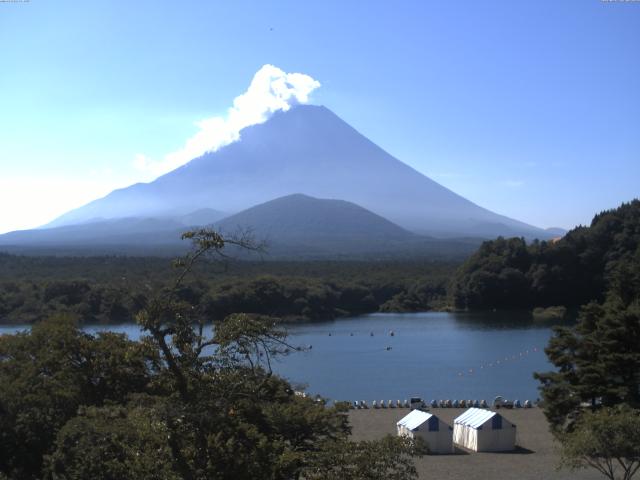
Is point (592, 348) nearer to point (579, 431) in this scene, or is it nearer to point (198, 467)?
point (579, 431)

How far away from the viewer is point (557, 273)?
39156 mm

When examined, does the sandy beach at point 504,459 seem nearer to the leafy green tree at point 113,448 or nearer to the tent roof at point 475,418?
the tent roof at point 475,418

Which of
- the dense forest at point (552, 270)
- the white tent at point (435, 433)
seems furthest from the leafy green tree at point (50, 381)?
the dense forest at point (552, 270)

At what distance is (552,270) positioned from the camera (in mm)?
39188

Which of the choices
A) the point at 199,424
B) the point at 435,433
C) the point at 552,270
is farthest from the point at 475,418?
the point at 552,270

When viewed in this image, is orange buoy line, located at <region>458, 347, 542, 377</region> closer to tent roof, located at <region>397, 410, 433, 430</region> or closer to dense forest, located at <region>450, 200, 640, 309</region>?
tent roof, located at <region>397, 410, 433, 430</region>

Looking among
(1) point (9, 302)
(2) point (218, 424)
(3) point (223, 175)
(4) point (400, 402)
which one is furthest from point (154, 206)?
(2) point (218, 424)

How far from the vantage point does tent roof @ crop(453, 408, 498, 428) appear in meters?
12.9

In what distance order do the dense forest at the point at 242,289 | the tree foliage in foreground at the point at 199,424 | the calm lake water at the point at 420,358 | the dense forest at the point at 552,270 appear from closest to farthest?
the tree foliage in foreground at the point at 199,424, the calm lake water at the point at 420,358, the dense forest at the point at 242,289, the dense forest at the point at 552,270

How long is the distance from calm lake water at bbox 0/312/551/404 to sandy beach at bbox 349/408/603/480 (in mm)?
1899

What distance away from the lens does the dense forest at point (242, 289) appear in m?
33.8

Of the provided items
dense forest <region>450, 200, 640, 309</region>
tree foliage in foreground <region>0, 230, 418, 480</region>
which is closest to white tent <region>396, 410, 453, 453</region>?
tree foliage in foreground <region>0, 230, 418, 480</region>

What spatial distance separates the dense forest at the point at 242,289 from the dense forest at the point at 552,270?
2515 millimetres

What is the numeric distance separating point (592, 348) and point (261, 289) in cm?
2481
